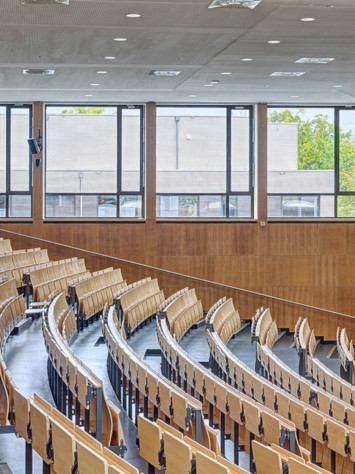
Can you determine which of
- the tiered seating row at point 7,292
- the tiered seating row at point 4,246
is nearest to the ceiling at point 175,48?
the tiered seating row at point 4,246

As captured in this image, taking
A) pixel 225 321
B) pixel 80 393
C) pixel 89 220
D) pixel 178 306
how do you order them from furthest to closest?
pixel 89 220 < pixel 178 306 < pixel 225 321 < pixel 80 393

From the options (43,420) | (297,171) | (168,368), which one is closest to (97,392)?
(43,420)

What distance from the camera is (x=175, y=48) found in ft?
16.6

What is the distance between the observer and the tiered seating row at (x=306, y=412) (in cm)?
321

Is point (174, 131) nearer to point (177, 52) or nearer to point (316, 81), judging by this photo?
point (316, 81)

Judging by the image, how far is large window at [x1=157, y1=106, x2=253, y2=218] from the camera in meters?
8.12

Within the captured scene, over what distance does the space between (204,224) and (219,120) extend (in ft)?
4.25

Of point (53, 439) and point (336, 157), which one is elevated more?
point (336, 157)

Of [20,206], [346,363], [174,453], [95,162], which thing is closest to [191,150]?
[95,162]

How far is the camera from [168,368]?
420 cm

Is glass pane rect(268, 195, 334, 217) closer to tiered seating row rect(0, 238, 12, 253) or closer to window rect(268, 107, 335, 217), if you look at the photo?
window rect(268, 107, 335, 217)

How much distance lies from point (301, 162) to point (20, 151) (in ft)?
11.2

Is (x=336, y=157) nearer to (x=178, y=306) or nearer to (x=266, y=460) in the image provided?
(x=178, y=306)

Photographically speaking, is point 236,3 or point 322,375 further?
point 322,375
